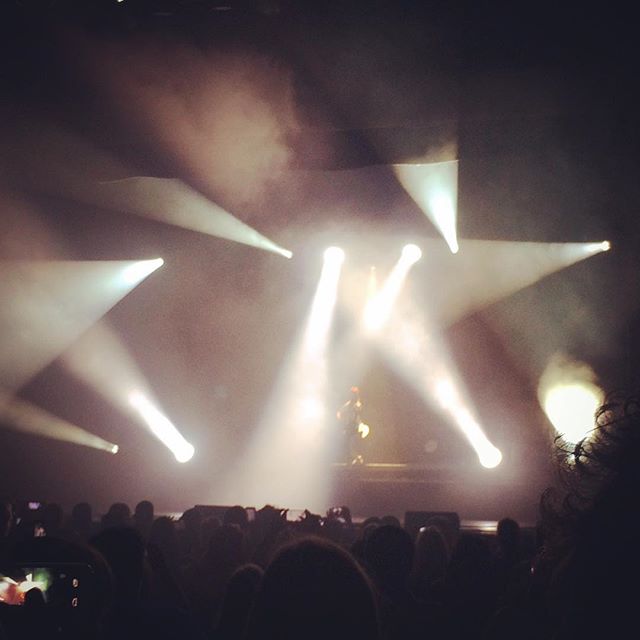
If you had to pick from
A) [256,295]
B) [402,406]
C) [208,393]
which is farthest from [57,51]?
[402,406]

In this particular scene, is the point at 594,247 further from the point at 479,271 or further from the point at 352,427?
the point at 352,427

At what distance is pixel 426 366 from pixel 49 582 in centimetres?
1170

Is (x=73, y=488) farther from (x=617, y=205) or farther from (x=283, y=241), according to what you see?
(x=617, y=205)

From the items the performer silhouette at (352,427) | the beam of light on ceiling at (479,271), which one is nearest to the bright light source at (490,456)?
the performer silhouette at (352,427)

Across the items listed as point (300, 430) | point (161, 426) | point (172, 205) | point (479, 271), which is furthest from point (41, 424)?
Answer: point (479, 271)

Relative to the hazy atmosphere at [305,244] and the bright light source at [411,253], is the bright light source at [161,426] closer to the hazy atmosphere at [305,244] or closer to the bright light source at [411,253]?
the hazy atmosphere at [305,244]

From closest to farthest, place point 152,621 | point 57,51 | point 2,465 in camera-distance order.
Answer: point 152,621, point 57,51, point 2,465

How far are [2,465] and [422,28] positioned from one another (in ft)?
33.8

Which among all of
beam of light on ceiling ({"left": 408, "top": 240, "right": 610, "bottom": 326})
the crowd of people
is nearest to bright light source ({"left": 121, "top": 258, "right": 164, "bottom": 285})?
beam of light on ceiling ({"left": 408, "top": 240, "right": 610, "bottom": 326})

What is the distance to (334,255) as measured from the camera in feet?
40.8

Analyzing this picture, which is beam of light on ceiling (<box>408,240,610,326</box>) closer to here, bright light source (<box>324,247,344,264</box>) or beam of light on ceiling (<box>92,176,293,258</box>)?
bright light source (<box>324,247,344,264</box>)

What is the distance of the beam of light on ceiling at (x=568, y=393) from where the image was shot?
34.1ft

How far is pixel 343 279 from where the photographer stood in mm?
12898

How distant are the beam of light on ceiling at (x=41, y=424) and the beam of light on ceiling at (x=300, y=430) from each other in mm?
2709
